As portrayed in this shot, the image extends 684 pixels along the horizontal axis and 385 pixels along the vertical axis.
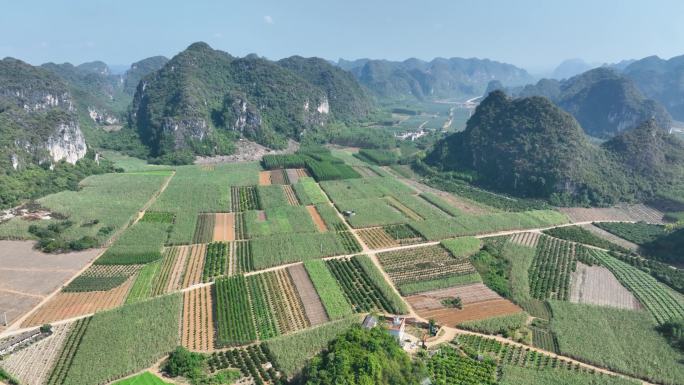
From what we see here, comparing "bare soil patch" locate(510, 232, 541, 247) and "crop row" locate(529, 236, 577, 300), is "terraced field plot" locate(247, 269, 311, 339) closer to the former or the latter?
"crop row" locate(529, 236, 577, 300)

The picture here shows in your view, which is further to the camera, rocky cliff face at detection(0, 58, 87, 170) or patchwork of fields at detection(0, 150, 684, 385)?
rocky cliff face at detection(0, 58, 87, 170)

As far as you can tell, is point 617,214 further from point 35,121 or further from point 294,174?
point 35,121

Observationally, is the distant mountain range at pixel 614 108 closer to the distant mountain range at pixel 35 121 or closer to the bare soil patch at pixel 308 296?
the bare soil patch at pixel 308 296

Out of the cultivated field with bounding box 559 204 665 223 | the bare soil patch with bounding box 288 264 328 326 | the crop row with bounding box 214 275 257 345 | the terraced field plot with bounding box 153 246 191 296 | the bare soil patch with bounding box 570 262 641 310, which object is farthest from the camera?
the cultivated field with bounding box 559 204 665 223

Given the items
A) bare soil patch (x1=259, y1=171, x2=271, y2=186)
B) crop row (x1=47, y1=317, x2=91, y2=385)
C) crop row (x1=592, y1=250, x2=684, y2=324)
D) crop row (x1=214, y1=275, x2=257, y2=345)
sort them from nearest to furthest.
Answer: crop row (x1=47, y1=317, x2=91, y2=385)
crop row (x1=214, y1=275, x2=257, y2=345)
crop row (x1=592, y1=250, x2=684, y2=324)
bare soil patch (x1=259, y1=171, x2=271, y2=186)

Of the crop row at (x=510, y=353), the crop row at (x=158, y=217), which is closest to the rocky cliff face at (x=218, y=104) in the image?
the crop row at (x=158, y=217)

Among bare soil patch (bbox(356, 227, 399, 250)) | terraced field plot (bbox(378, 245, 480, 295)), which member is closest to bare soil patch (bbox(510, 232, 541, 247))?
terraced field plot (bbox(378, 245, 480, 295))

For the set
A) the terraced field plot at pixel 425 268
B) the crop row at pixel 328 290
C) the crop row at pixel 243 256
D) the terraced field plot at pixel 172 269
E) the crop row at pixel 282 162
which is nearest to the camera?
the crop row at pixel 328 290
